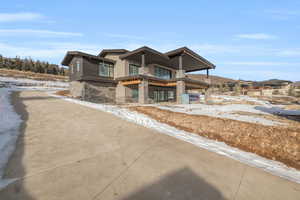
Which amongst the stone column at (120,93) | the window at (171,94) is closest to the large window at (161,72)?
the window at (171,94)

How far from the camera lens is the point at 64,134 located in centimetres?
512

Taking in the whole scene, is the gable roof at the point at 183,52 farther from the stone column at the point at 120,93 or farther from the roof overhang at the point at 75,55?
the roof overhang at the point at 75,55

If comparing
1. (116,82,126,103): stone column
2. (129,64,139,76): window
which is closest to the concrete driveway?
(116,82,126,103): stone column

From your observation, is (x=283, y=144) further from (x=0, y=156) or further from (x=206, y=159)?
(x=0, y=156)

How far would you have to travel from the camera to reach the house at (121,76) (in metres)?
15.7

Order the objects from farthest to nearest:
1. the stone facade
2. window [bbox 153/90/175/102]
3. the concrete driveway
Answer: window [bbox 153/90/175/102], the stone facade, the concrete driveway

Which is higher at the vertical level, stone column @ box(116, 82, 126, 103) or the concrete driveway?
stone column @ box(116, 82, 126, 103)

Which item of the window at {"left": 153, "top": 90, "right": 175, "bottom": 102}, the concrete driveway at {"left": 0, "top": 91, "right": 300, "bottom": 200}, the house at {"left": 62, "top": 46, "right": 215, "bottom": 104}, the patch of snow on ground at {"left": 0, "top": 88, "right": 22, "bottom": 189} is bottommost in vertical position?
the concrete driveway at {"left": 0, "top": 91, "right": 300, "bottom": 200}

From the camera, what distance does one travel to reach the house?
1569cm

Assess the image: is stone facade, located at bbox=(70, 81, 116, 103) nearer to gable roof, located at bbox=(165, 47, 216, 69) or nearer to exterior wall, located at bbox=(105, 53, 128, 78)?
exterior wall, located at bbox=(105, 53, 128, 78)

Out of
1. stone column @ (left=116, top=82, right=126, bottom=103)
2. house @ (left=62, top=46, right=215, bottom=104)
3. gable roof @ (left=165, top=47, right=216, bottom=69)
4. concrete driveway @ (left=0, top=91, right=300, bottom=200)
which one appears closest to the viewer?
concrete driveway @ (left=0, top=91, right=300, bottom=200)

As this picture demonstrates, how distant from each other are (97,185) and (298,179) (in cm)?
446

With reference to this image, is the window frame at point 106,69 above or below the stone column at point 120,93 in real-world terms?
above

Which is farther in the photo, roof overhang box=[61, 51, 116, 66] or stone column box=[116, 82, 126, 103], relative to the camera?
stone column box=[116, 82, 126, 103]
